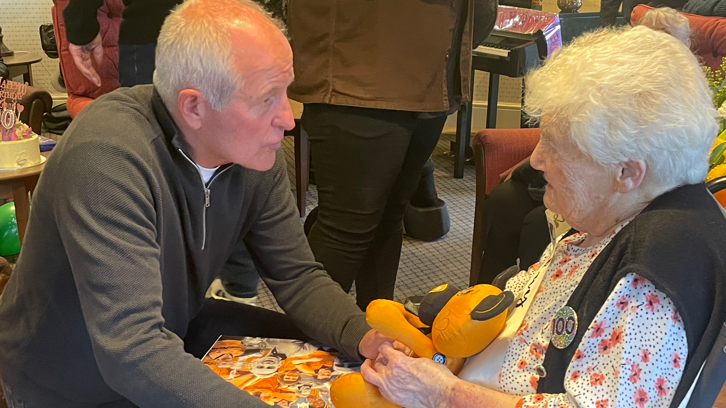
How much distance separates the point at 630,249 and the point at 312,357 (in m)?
0.64

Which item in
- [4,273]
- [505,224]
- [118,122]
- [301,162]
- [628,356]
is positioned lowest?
[301,162]

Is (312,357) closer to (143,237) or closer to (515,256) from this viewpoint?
(143,237)

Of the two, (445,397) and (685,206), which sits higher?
(685,206)

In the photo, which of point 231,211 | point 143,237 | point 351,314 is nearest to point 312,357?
point 351,314

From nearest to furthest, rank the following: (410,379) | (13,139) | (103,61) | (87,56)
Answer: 1. (410,379)
2. (13,139)
3. (87,56)
4. (103,61)

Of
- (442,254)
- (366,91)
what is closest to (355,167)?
(366,91)

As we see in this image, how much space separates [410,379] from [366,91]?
2.46 ft

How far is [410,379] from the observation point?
3.53 ft

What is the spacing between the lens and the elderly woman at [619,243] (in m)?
0.85

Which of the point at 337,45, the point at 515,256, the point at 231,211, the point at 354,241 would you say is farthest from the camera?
the point at 515,256

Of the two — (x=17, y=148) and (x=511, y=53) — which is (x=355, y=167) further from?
(x=511, y=53)

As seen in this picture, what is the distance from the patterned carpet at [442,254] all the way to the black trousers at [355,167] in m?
0.84

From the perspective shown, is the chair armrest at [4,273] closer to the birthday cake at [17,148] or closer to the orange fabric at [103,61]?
the birthday cake at [17,148]

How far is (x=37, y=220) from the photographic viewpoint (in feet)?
3.47
